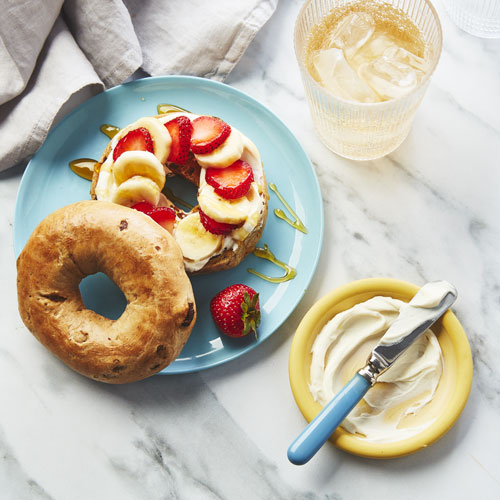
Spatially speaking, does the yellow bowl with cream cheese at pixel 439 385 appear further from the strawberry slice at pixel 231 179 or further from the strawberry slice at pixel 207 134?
the strawberry slice at pixel 207 134

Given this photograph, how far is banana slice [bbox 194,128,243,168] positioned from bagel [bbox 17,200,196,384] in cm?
28

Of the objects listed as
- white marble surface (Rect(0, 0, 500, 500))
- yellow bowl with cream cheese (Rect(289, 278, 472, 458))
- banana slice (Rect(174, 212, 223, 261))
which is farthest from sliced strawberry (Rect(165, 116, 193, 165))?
yellow bowl with cream cheese (Rect(289, 278, 472, 458))

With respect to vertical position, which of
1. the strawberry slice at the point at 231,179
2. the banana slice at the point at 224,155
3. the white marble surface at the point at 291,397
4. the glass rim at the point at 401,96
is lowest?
the white marble surface at the point at 291,397

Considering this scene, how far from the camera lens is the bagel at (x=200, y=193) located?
198cm

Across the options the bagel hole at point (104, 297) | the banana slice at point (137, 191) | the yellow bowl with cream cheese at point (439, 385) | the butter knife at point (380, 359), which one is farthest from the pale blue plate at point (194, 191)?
the butter knife at point (380, 359)

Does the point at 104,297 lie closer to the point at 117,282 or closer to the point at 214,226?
the point at 117,282

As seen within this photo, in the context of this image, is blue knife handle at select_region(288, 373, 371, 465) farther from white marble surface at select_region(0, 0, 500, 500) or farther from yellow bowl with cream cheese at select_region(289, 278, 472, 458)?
white marble surface at select_region(0, 0, 500, 500)

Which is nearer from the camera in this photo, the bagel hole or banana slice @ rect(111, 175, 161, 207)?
banana slice @ rect(111, 175, 161, 207)

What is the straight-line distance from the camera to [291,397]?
6.82 feet

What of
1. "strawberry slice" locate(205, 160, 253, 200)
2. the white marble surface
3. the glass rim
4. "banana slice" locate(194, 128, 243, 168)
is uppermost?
the glass rim

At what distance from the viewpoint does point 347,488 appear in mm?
2025

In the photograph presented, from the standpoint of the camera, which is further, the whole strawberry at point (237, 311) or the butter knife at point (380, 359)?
the whole strawberry at point (237, 311)

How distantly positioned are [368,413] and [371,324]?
0.93ft

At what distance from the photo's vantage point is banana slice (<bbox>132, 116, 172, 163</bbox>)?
201cm
